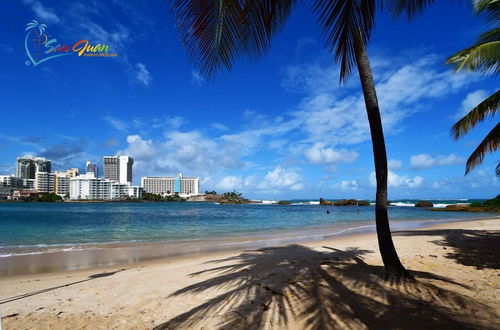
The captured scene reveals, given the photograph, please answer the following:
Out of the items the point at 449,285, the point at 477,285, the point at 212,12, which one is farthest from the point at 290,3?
the point at 477,285

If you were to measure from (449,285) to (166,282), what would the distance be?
5.31 metres

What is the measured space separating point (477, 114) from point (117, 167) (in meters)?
213

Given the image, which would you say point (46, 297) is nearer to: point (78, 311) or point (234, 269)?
point (78, 311)

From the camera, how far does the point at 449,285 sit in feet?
15.0

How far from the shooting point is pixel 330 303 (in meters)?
4.00

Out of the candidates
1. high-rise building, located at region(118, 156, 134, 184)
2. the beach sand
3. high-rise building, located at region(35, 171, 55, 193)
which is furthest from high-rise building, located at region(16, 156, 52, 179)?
the beach sand

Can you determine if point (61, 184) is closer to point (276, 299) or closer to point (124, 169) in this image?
point (124, 169)

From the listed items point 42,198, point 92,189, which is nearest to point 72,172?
point 92,189

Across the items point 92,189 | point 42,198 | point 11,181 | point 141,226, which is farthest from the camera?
point 11,181

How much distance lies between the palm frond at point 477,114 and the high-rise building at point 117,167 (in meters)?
205

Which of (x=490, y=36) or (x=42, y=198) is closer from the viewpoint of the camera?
(x=490, y=36)

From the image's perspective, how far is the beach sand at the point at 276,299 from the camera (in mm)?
3607

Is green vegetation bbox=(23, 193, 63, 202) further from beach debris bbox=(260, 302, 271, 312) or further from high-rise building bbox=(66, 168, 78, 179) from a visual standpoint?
beach debris bbox=(260, 302, 271, 312)

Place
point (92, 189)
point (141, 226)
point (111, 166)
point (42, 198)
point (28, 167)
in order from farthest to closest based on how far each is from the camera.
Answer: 1. point (111, 166)
2. point (28, 167)
3. point (92, 189)
4. point (42, 198)
5. point (141, 226)
